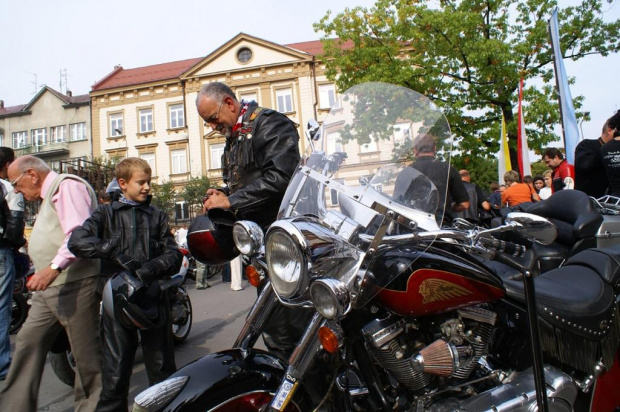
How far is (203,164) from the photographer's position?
3159 centimetres

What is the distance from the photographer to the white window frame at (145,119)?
3325 centimetres

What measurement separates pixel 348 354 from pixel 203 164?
3097cm

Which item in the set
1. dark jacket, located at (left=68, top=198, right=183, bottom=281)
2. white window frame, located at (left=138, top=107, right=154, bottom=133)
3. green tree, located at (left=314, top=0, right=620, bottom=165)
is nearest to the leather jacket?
dark jacket, located at (left=68, top=198, right=183, bottom=281)

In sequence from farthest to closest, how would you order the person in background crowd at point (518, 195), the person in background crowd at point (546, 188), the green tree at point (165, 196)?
the green tree at point (165, 196)
the person in background crowd at point (546, 188)
the person in background crowd at point (518, 195)

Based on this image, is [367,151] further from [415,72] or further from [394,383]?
[415,72]

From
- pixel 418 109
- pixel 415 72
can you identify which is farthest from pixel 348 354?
pixel 415 72

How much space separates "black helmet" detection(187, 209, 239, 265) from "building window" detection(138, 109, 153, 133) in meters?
33.2

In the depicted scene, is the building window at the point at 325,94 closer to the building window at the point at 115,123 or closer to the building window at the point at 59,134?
the building window at the point at 115,123

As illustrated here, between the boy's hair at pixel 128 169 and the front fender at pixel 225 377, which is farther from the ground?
the boy's hair at pixel 128 169

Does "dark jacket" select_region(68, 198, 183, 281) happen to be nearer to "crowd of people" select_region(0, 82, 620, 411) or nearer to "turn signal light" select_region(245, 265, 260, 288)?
"crowd of people" select_region(0, 82, 620, 411)

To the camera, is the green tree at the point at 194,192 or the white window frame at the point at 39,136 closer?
the green tree at the point at 194,192

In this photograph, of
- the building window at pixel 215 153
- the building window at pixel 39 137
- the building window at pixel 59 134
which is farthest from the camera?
the building window at pixel 39 137

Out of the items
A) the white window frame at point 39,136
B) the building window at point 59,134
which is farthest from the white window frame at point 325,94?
the white window frame at point 39,136

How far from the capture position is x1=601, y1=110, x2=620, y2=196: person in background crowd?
3973 mm
